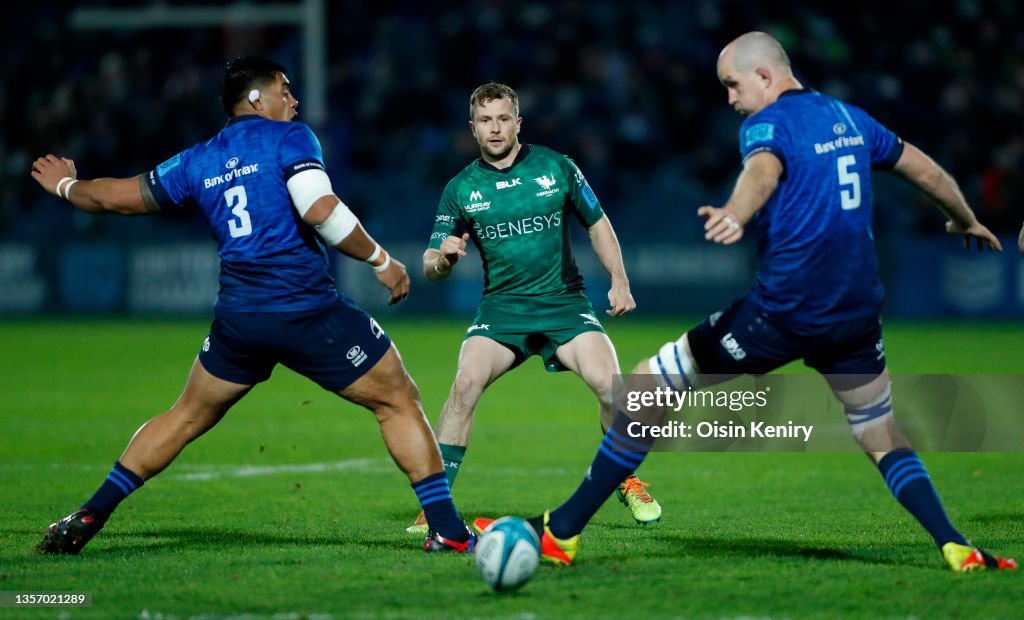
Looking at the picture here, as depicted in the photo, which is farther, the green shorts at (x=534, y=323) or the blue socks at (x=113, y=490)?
the green shorts at (x=534, y=323)

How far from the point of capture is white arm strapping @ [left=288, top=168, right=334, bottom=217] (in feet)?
20.6

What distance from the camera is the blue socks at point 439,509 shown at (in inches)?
259

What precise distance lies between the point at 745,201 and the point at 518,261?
102 inches

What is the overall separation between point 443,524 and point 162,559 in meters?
1.31

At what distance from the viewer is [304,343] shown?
21.1 feet

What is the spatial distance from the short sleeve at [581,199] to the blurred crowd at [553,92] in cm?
1474

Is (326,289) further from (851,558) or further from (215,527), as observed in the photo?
(851,558)

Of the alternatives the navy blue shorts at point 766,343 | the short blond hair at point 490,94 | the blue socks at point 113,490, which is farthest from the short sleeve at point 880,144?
the blue socks at point 113,490

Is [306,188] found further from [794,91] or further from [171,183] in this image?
[794,91]

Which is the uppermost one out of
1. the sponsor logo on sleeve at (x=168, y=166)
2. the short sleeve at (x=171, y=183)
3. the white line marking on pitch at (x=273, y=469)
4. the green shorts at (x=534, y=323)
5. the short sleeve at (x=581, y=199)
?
the sponsor logo on sleeve at (x=168, y=166)

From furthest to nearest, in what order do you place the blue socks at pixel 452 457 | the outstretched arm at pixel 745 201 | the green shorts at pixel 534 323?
the green shorts at pixel 534 323 < the blue socks at pixel 452 457 < the outstretched arm at pixel 745 201

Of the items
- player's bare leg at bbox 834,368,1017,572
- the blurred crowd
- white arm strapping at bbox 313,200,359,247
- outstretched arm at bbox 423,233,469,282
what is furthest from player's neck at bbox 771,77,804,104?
the blurred crowd

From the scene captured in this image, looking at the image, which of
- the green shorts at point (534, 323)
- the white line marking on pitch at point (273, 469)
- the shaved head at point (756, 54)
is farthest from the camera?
the white line marking on pitch at point (273, 469)

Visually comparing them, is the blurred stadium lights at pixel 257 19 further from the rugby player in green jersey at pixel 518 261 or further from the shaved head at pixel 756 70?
the shaved head at pixel 756 70
